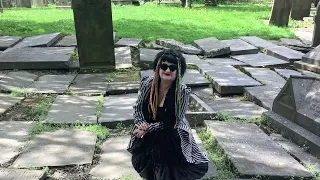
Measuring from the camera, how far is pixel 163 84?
230 cm

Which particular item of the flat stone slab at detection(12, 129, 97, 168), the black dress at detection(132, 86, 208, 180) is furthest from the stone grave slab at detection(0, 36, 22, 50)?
the black dress at detection(132, 86, 208, 180)

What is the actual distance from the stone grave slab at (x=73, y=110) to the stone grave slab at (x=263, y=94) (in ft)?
Answer: 7.10

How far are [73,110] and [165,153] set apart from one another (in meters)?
2.12

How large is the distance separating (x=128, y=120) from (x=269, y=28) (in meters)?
7.46

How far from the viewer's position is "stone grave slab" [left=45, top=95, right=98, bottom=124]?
3.80 m

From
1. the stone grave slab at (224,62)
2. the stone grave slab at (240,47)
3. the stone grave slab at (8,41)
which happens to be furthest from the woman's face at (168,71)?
the stone grave slab at (8,41)

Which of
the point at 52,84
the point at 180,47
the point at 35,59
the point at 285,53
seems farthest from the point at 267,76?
the point at 35,59

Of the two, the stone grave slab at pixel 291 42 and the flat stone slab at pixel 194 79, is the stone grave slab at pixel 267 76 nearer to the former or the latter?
the flat stone slab at pixel 194 79

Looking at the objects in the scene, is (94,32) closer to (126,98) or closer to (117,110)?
(126,98)

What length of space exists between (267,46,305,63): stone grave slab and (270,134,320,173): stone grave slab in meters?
3.34

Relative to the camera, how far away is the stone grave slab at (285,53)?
6551mm

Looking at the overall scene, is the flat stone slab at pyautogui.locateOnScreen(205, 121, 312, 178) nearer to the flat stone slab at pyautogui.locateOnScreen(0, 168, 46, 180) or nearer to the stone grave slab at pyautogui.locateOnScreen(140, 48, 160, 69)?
the flat stone slab at pyautogui.locateOnScreen(0, 168, 46, 180)

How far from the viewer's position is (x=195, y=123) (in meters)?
3.80

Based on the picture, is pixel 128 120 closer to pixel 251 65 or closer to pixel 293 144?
Answer: pixel 293 144
